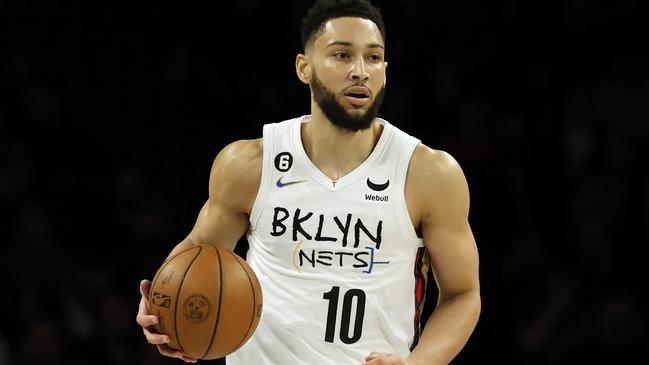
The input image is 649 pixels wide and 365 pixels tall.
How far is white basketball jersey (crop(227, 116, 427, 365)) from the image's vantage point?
379cm

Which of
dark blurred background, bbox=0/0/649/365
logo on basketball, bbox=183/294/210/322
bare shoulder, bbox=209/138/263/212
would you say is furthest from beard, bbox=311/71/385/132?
dark blurred background, bbox=0/0/649/365

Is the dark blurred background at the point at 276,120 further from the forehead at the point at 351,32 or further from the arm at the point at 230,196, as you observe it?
the forehead at the point at 351,32

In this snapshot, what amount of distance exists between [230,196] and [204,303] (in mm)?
596

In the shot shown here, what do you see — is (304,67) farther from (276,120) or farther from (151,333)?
(276,120)

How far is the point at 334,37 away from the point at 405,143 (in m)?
0.48

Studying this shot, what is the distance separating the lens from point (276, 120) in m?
7.03

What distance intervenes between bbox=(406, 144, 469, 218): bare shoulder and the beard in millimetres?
241

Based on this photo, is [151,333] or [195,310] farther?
[151,333]

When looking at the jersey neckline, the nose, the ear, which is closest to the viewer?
the nose

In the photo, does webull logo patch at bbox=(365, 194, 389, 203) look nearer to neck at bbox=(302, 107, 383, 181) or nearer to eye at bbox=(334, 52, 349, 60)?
neck at bbox=(302, 107, 383, 181)

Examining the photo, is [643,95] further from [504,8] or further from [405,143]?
[405,143]

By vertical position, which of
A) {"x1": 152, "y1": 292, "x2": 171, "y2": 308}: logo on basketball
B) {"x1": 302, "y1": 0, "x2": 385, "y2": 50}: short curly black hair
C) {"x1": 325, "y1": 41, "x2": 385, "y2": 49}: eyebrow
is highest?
{"x1": 302, "y1": 0, "x2": 385, "y2": 50}: short curly black hair

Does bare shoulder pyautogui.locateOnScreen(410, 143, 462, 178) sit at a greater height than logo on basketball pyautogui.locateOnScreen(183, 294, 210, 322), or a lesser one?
greater

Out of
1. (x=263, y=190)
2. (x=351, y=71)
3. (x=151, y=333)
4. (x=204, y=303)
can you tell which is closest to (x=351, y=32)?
(x=351, y=71)
